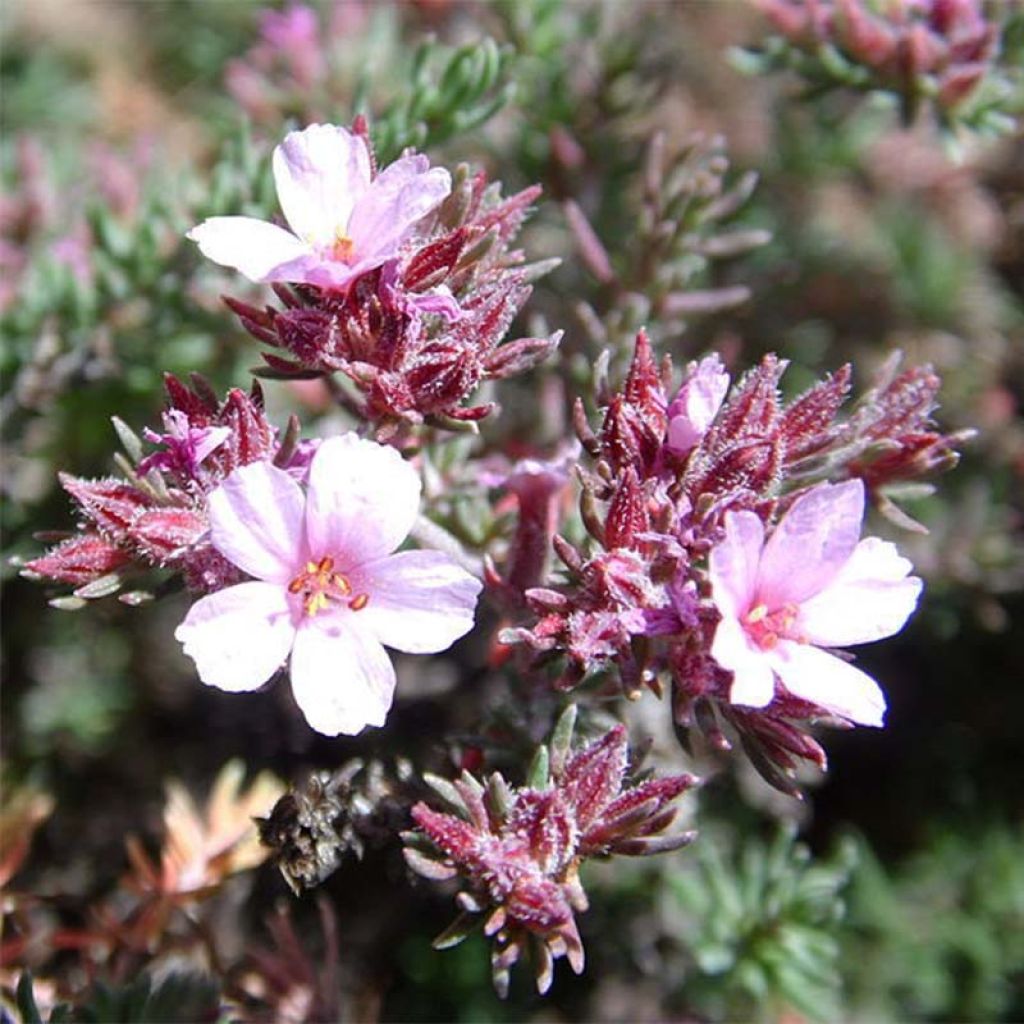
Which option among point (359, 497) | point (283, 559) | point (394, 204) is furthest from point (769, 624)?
point (394, 204)

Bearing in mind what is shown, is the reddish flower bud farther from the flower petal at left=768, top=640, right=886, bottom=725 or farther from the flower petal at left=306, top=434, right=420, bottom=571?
the flower petal at left=768, top=640, right=886, bottom=725

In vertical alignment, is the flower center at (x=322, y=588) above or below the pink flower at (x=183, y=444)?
below

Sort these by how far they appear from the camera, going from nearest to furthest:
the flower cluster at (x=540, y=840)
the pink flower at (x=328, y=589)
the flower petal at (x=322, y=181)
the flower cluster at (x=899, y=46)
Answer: the pink flower at (x=328, y=589)
the flower cluster at (x=540, y=840)
the flower petal at (x=322, y=181)
the flower cluster at (x=899, y=46)

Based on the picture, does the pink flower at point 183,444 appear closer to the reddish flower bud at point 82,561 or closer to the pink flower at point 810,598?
the reddish flower bud at point 82,561

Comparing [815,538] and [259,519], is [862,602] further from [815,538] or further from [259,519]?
[259,519]

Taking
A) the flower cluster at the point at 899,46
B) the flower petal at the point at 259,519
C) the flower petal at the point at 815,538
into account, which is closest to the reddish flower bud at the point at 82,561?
the flower petal at the point at 259,519

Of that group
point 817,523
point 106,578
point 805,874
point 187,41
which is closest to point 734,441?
point 817,523

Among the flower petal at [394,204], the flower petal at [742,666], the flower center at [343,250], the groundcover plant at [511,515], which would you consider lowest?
the groundcover plant at [511,515]
